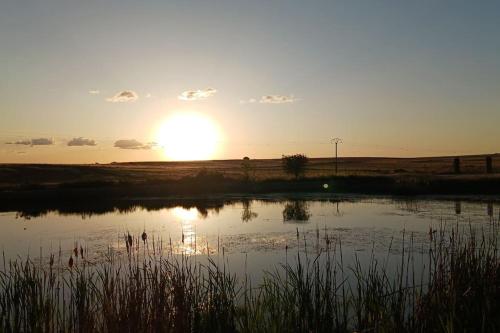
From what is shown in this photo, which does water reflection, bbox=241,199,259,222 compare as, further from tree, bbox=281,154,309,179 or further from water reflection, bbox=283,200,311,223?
tree, bbox=281,154,309,179

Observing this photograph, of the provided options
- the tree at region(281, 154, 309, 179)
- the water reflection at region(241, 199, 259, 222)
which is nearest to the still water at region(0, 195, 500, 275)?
the water reflection at region(241, 199, 259, 222)

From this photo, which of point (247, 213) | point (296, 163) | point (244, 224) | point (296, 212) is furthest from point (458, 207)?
point (296, 163)

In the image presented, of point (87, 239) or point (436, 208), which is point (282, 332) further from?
point (436, 208)

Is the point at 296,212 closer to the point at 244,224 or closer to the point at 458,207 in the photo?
the point at 244,224

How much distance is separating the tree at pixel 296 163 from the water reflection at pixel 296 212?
50.8 ft

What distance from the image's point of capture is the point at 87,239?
19.7 meters

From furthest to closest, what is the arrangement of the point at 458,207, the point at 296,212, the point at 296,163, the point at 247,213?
the point at 296,163
the point at 247,213
the point at 296,212
the point at 458,207

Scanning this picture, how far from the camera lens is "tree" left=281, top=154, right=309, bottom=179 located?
50656 mm

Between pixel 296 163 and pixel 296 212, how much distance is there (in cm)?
2296

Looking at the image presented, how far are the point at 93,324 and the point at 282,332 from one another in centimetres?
240

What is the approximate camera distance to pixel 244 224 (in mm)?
23453

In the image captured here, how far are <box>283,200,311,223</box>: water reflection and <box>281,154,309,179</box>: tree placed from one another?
15.5 meters

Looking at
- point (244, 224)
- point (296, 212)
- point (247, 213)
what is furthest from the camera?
point (247, 213)

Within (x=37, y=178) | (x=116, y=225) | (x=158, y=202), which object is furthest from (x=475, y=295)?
(x=37, y=178)
